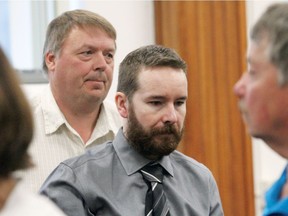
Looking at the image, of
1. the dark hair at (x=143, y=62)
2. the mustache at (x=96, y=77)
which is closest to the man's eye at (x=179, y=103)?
the dark hair at (x=143, y=62)

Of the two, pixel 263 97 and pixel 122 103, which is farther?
pixel 122 103

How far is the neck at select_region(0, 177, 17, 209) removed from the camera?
1.39 metres

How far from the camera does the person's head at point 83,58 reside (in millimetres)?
2850

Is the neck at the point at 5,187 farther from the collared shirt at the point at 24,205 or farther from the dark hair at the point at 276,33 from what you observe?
the dark hair at the point at 276,33

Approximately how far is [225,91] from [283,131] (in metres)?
2.47

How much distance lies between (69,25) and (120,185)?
90cm

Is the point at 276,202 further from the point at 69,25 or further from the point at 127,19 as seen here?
the point at 127,19

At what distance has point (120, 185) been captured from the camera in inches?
91.3

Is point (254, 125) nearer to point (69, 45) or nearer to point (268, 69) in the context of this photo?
point (268, 69)

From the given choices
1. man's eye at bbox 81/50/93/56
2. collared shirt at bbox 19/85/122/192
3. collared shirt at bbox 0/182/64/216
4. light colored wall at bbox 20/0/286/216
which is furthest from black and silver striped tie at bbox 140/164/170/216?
light colored wall at bbox 20/0/286/216

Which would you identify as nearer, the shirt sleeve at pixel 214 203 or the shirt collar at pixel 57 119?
the shirt sleeve at pixel 214 203

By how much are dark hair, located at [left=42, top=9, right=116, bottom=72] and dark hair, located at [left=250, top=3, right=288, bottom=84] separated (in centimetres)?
144

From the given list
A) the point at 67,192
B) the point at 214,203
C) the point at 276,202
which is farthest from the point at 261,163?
the point at 276,202

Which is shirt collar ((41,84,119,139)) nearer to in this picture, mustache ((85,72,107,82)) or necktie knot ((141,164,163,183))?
mustache ((85,72,107,82))
